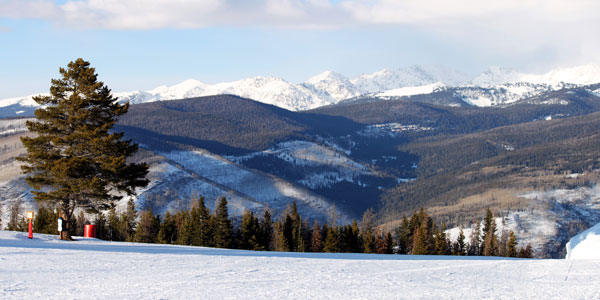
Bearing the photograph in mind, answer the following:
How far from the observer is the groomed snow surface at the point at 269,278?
16500 mm

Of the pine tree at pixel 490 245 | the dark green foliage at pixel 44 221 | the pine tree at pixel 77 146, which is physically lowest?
the pine tree at pixel 490 245

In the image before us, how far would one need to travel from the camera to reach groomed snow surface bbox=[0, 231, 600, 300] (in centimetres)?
1650

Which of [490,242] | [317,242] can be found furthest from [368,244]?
[490,242]

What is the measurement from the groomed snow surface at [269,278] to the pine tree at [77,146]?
10.3m

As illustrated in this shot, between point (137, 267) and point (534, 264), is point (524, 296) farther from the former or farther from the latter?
point (137, 267)

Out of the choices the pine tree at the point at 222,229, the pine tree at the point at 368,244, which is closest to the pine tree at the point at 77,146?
the pine tree at the point at 222,229

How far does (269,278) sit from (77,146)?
21340 mm

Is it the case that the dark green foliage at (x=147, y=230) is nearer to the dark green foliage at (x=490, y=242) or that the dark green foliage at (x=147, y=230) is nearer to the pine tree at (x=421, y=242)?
the pine tree at (x=421, y=242)

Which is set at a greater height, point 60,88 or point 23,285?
point 60,88

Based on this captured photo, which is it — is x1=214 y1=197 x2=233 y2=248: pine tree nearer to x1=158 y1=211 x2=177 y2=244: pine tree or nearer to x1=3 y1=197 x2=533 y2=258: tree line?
x1=3 y1=197 x2=533 y2=258: tree line

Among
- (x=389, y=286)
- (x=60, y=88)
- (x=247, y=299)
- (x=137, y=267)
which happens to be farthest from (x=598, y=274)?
(x=60, y=88)

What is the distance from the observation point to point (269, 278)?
62.8 ft

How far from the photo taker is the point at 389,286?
1833 cm

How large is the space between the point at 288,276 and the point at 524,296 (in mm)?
7656
